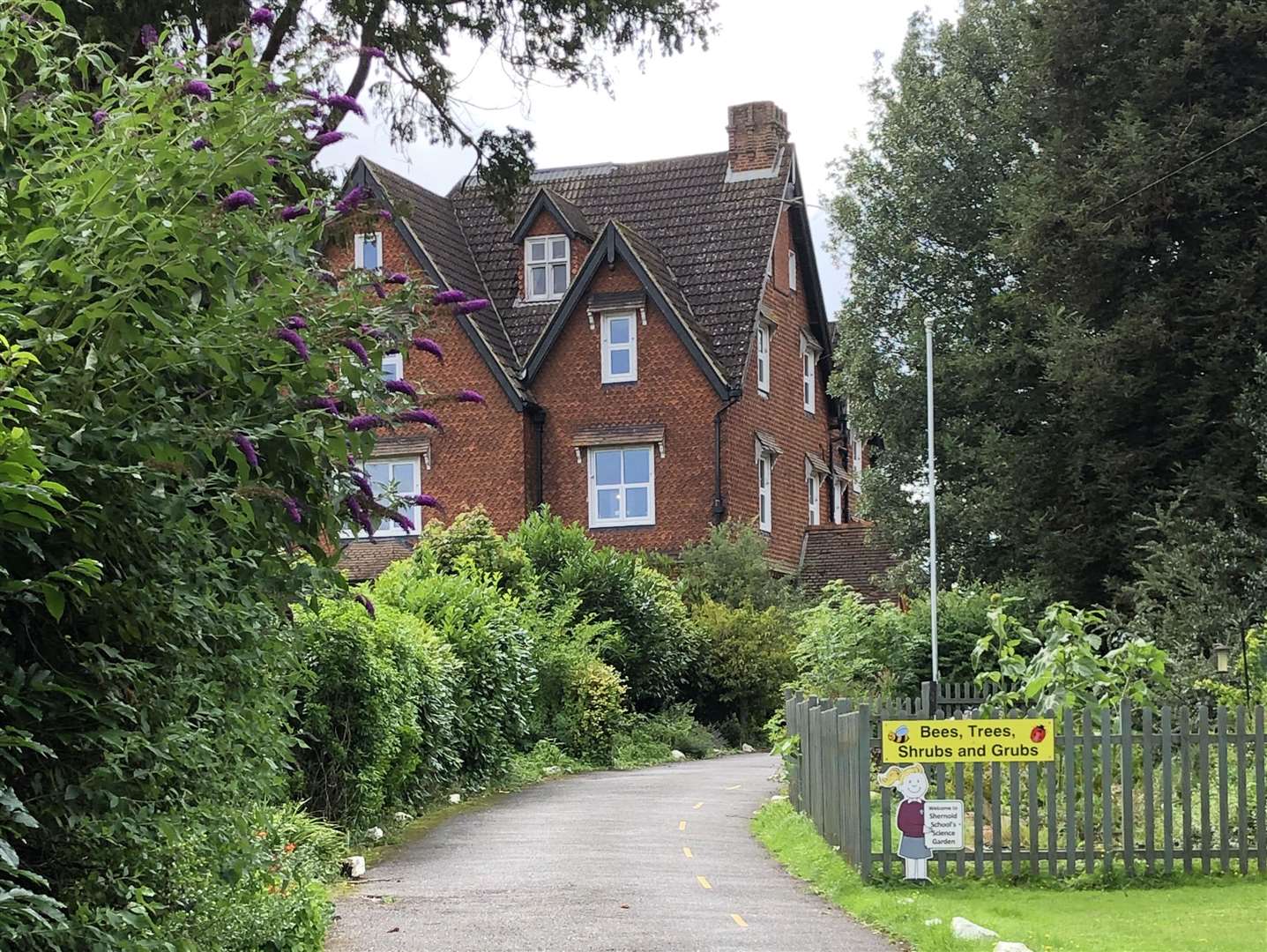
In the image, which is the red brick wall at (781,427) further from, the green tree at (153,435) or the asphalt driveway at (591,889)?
the green tree at (153,435)

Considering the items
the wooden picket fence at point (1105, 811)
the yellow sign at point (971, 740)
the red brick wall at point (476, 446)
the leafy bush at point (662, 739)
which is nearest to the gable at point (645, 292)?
the red brick wall at point (476, 446)

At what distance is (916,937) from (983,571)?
19.7 meters

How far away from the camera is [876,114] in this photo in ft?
126

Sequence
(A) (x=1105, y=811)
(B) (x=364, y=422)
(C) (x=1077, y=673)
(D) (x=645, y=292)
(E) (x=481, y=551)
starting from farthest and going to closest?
(D) (x=645, y=292) → (E) (x=481, y=551) → (C) (x=1077, y=673) → (A) (x=1105, y=811) → (B) (x=364, y=422)

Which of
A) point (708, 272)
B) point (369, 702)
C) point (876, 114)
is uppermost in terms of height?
point (876, 114)

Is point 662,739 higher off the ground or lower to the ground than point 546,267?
lower

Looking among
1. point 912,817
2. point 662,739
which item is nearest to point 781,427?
point 662,739

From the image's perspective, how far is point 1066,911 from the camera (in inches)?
480

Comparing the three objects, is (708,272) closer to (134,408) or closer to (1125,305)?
(1125,305)

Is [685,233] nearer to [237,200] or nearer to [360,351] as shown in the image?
[360,351]

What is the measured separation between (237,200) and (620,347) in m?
34.2

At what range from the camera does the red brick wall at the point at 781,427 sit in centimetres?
4003

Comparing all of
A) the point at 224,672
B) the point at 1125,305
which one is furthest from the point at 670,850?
the point at 1125,305

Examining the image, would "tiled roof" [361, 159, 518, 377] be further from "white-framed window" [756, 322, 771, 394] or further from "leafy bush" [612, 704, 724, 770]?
"leafy bush" [612, 704, 724, 770]
